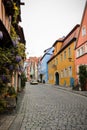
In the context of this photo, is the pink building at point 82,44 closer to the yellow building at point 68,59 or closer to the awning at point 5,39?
the yellow building at point 68,59

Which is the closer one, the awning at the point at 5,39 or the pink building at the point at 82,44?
the awning at the point at 5,39

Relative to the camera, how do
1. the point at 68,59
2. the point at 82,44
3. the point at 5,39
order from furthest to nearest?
the point at 68,59
the point at 82,44
the point at 5,39

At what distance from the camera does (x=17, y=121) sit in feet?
26.9

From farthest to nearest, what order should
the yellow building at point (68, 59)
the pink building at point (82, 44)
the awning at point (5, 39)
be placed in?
the yellow building at point (68, 59) → the pink building at point (82, 44) → the awning at point (5, 39)

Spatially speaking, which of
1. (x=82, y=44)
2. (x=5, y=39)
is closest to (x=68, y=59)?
(x=82, y=44)

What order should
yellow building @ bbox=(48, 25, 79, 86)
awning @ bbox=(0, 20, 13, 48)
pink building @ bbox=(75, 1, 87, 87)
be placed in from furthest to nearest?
yellow building @ bbox=(48, 25, 79, 86)
pink building @ bbox=(75, 1, 87, 87)
awning @ bbox=(0, 20, 13, 48)

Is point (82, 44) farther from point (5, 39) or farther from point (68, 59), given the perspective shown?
point (5, 39)

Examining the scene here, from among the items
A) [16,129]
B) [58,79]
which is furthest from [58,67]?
[16,129]

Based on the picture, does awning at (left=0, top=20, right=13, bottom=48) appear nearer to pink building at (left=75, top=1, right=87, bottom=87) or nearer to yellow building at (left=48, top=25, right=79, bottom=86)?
pink building at (left=75, top=1, right=87, bottom=87)

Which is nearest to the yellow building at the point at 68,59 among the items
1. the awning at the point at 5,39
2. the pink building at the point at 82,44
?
the pink building at the point at 82,44

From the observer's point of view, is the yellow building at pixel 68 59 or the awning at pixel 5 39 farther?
the yellow building at pixel 68 59

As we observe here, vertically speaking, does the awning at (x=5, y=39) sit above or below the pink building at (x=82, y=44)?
below

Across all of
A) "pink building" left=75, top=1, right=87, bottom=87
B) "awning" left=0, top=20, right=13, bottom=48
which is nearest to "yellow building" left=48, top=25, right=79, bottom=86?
"pink building" left=75, top=1, right=87, bottom=87

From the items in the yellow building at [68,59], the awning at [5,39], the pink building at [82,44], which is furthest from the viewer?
the yellow building at [68,59]
